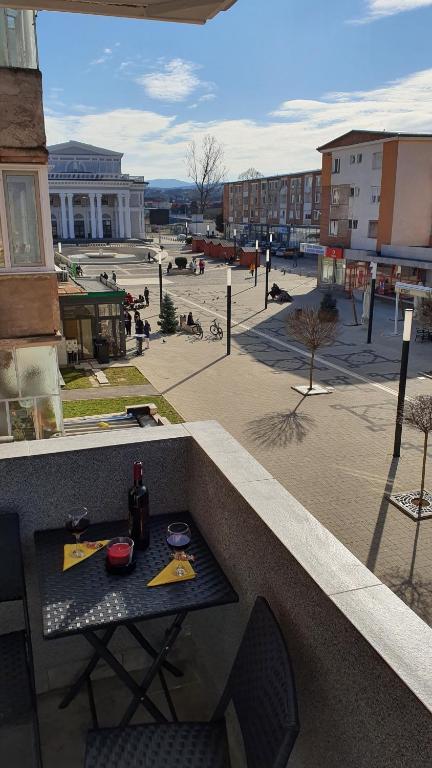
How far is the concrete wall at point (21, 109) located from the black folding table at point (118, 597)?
7516mm

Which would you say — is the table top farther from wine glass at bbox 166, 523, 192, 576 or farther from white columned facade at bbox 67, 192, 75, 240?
white columned facade at bbox 67, 192, 75, 240

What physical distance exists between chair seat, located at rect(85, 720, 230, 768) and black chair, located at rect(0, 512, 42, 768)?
49cm

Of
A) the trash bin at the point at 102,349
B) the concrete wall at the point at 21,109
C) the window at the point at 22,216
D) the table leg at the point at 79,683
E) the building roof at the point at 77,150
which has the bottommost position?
the trash bin at the point at 102,349

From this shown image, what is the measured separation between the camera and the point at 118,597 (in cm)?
379

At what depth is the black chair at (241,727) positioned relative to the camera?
9.85 feet

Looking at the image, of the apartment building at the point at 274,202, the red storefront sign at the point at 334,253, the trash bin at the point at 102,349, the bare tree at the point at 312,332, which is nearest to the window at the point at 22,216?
the bare tree at the point at 312,332

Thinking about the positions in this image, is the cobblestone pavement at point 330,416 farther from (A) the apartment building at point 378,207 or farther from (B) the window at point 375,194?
(B) the window at point 375,194

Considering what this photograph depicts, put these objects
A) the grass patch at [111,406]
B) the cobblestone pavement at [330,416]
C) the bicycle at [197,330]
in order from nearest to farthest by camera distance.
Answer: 1. the cobblestone pavement at [330,416]
2. the grass patch at [111,406]
3. the bicycle at [197,330]

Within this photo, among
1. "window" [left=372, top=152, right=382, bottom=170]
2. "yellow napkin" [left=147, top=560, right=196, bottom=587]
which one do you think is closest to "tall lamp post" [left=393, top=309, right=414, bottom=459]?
"yellow napkin" [left=147, top=560, right=196, bottom=587]

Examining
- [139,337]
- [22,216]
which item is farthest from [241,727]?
[139,337]

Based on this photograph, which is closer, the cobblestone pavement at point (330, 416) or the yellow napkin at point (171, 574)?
the yellow napkin at point (171, 574)

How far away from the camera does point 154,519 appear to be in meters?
4.98

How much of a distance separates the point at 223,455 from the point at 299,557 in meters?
1.47

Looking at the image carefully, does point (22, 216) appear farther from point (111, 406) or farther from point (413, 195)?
point (413, 195)
